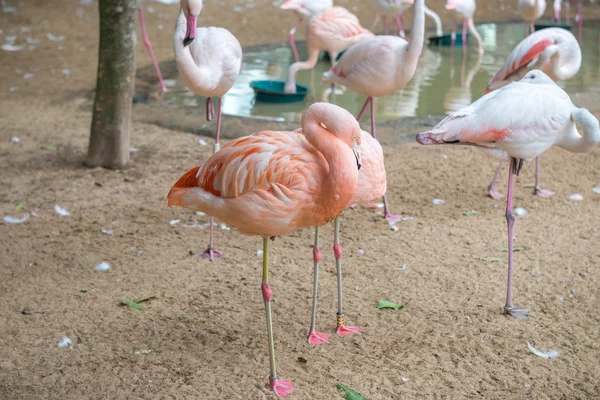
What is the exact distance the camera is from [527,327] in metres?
3.62

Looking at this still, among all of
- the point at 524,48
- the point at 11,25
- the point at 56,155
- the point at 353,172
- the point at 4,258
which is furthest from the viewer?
the point at 11,25

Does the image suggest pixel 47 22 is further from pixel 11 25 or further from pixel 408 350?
pixel 408 350

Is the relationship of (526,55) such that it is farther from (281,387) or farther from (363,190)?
(281,387)

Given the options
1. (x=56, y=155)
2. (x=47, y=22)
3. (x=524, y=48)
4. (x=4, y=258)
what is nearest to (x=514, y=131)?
(x=524, y=48)

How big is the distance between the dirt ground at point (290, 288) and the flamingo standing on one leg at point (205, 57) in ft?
2.03

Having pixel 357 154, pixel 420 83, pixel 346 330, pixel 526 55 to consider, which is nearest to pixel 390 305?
pixel 346 330

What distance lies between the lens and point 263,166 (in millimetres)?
2908

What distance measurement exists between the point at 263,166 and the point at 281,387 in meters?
1.02

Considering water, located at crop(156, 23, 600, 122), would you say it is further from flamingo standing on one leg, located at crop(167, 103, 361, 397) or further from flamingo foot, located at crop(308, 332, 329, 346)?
flamingo standing on one leg, located at crop(167, 103, 361, 397)

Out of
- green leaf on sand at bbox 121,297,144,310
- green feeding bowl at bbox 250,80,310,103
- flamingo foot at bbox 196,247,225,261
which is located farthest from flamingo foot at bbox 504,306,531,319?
green feeding bowl at bbox 250,80,310,103

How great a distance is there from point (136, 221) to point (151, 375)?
6.43 ft

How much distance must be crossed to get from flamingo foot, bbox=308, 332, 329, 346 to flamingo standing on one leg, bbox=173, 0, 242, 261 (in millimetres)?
1161

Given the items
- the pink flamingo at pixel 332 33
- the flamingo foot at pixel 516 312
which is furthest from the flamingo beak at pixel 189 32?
the pink flamingo at pixel 332 33

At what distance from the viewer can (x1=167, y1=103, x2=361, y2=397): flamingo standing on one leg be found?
2.84m
